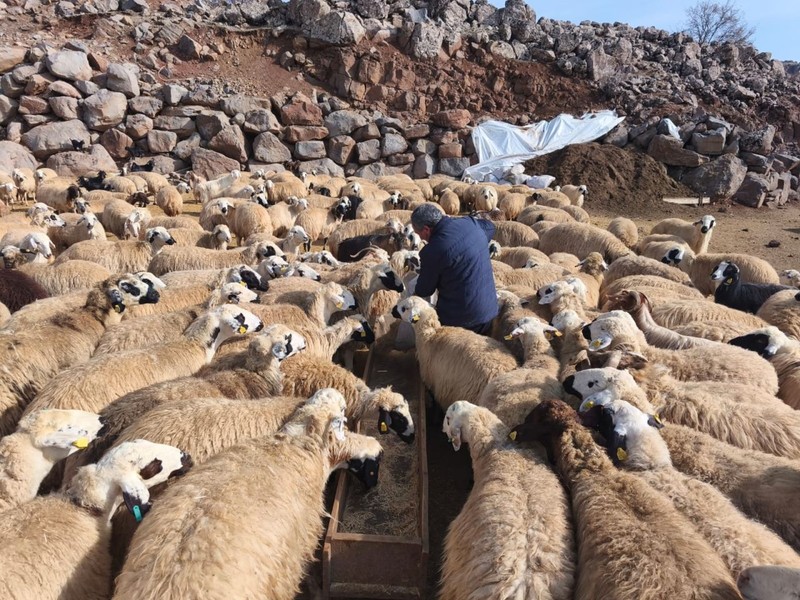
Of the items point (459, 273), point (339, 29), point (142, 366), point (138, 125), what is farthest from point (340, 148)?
point (142, 366)

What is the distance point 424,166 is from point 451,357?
17322 millimetres

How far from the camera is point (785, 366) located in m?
5.25

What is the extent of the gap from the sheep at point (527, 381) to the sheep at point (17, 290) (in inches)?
231

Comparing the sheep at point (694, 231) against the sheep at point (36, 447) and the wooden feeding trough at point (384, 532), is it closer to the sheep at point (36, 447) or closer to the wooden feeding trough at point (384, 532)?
the wooden feeding trough at point (384, 532)

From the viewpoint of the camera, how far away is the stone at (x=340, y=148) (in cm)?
2138

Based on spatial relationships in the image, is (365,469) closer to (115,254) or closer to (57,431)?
(57,431)

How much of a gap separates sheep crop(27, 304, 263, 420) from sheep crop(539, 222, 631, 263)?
7001 millimetres

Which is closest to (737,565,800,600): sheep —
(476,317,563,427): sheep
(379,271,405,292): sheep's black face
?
(476,317,563,427): sheep

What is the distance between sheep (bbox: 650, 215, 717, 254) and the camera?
11130 mm

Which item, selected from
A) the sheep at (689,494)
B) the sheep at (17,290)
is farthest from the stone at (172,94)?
the sheep at (689,494)

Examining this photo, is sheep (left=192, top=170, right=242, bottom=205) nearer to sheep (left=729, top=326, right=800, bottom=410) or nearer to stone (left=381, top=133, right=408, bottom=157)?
stone (left=381, top=133, right=408, bottom=157)

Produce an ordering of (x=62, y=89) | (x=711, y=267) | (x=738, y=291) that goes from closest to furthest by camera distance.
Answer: (x=738, y=291) → (x=711, y=267) → (x=62, y=89)

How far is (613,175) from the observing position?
19.5 m

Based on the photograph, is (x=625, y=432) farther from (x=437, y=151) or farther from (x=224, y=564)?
(x=437, y=151)
